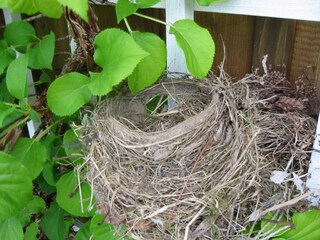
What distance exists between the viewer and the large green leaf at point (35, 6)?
540mm

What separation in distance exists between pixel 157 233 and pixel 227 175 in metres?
0.14

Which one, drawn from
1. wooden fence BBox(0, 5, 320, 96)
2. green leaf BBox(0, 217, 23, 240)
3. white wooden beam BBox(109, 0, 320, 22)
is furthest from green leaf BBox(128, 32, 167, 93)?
green leaf BBox(0, 217, 23, 240)

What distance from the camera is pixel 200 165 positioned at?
571 millimetres

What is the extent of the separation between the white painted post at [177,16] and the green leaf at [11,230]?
1.43 ft

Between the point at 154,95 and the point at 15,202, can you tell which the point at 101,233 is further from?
the point at 154,95

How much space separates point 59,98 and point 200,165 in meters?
0.25

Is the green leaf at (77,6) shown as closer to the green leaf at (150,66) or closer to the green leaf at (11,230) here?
the green leaf at (150,66)

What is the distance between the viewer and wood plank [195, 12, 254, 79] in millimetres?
796

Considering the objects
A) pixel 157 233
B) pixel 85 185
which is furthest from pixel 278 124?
pixel 85 185

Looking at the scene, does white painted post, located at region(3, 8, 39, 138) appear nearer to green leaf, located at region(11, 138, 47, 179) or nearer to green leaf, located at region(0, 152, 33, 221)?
green leaf, located at region(11, 138, 47, 179)

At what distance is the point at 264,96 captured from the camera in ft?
2.28

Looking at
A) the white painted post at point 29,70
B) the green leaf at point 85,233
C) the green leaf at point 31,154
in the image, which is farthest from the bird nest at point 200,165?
the white painted post at point 29,70

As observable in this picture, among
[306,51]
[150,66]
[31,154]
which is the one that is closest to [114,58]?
[150,66]

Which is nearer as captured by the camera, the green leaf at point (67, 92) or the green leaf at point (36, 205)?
the green leaf at point (67, 92)
